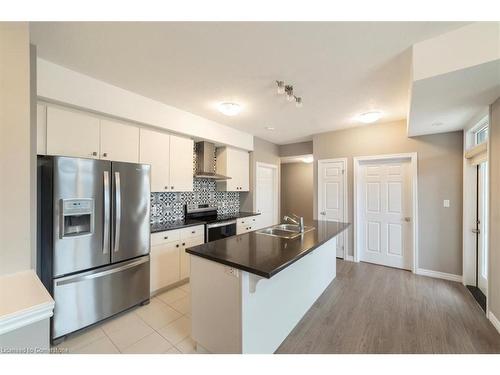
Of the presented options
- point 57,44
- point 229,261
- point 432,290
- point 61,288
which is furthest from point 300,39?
point 432,290

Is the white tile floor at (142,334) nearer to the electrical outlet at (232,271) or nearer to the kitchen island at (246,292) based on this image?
the kitchen island at (246,292)

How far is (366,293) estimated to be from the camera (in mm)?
2793

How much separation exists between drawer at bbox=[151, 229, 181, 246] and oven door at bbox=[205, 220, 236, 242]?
54 centimetres

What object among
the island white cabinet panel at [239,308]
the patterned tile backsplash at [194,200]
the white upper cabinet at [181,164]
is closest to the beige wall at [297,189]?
the patterned tile backsplash at [194,200]

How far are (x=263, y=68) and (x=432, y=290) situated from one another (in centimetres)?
353

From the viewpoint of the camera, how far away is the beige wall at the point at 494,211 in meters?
2.04

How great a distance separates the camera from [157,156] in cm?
292

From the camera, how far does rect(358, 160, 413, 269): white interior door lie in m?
3.62

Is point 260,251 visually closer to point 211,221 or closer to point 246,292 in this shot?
point 246,292

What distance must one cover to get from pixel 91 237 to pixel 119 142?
3.63 ft

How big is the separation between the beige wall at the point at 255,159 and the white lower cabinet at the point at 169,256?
1.70 metres

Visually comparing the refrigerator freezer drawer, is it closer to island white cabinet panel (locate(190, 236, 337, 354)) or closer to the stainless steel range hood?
island white cabinet panel (locate(190, 236, 337, 354))

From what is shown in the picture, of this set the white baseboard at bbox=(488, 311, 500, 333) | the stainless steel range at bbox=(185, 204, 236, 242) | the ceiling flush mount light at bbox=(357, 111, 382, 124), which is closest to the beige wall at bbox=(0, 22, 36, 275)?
the stainless steel range at bbox=(185, 204, 236, 242)

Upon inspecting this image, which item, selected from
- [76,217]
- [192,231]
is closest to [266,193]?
[192,231]
